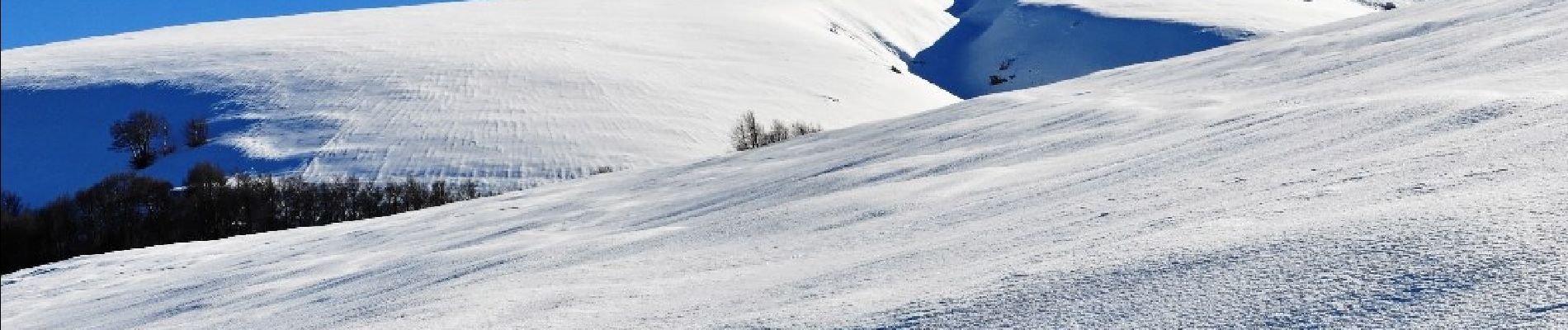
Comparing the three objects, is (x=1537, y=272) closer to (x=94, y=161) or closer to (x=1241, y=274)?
(x=1241, y=274)

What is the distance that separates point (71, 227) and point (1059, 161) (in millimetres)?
38313

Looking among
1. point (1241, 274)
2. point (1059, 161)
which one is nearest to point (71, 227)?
point (1059, 161)

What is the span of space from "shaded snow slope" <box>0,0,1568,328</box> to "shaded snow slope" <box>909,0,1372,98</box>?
55.3m

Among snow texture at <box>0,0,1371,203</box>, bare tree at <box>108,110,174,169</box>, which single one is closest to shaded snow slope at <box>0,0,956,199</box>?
snow texture at <box>0,0,1371,203</box>

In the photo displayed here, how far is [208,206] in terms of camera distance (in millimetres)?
44000

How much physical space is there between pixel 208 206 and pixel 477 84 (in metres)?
17.7

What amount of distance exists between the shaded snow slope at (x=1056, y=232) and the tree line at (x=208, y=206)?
73.8 ft

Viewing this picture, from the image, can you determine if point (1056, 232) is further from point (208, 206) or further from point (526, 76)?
point (526, 76)

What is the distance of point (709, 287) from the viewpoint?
8.73 meters

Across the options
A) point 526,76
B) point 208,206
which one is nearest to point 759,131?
point 526,76

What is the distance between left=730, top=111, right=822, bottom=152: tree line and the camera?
50.9m

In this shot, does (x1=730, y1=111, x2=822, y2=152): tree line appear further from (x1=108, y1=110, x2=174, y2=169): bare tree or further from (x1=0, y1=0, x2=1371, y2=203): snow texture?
(x1=108, y1=110, x2=174, y2=169): bare tree

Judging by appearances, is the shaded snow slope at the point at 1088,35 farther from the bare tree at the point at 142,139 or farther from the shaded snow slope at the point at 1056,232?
the shaded snow slope at the point at 1056,232

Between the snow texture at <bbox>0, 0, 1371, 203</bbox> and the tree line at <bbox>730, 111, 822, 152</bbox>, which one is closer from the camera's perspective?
the snow texture at <bbox>0, 0, 1371, 203</bbox>
